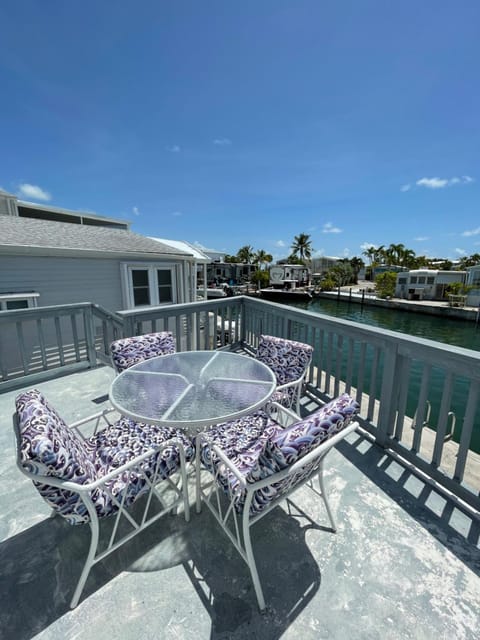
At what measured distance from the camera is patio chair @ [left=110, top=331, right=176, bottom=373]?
234cm

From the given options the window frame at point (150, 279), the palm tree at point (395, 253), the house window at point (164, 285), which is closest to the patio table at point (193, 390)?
the window frame at point (150, 279)

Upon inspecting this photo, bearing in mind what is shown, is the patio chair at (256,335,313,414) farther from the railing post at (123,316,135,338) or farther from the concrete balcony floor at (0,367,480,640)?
the railing post at (123,316,135,338)

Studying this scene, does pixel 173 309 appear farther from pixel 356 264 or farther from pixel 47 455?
pixel 356 264

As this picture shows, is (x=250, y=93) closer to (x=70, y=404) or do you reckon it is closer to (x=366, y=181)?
(x=70, y=404)

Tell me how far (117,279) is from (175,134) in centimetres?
722

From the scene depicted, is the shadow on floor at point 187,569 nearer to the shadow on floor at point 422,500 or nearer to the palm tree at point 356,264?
the shadow on floor at point 422,500

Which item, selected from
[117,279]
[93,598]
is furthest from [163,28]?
[93,598]

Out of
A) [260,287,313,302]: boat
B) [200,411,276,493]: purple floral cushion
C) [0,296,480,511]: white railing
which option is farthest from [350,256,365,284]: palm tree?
[200,411,276,493]: purple floral cushion

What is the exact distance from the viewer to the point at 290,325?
11.0 feet

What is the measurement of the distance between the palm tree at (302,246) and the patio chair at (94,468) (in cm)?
4979

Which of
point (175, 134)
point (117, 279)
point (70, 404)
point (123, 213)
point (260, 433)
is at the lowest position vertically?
point (70, 404)

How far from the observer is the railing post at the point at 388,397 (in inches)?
81.0

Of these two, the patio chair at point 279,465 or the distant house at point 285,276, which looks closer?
the patio chair at point 279,465

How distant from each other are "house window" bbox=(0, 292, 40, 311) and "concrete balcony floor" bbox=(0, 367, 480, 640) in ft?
17.3
